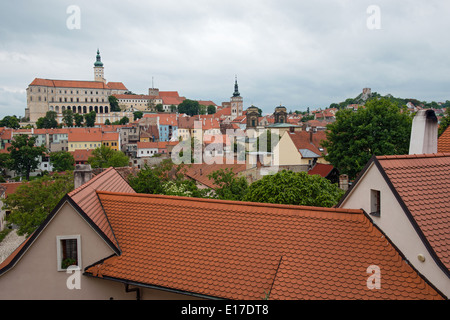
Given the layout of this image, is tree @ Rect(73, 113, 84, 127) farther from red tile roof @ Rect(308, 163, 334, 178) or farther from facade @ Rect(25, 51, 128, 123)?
red tile roof @ Rect(308, 163, 334, 178)

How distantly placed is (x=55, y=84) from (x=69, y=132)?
7654 centimetres

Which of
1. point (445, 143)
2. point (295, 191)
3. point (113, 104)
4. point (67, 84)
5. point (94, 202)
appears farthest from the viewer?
point (113, 104)

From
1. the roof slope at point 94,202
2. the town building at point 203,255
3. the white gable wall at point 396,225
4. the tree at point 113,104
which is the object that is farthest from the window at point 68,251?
the tree at point 113,104

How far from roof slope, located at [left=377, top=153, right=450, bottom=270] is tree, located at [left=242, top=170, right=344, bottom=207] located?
9370 millimetres

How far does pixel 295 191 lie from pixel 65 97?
577 feet

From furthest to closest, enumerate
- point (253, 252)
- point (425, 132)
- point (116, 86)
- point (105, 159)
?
point (116, 86) < point (105, 159) < point (425, 132) < point (253, 252)

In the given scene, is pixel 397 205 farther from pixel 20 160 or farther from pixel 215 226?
pixel 20 160

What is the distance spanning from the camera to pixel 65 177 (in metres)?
25.6

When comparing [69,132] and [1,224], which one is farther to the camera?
[69,132]

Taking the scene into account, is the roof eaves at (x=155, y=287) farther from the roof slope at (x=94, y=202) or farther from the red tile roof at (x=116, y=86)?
the red tile roof at (x=116, y=86)

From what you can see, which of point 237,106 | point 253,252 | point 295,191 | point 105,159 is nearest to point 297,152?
point 295,191

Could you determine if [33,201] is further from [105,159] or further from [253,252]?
[105,159]

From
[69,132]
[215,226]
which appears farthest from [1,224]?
[69,132]

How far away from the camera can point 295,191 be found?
18.1 metres
